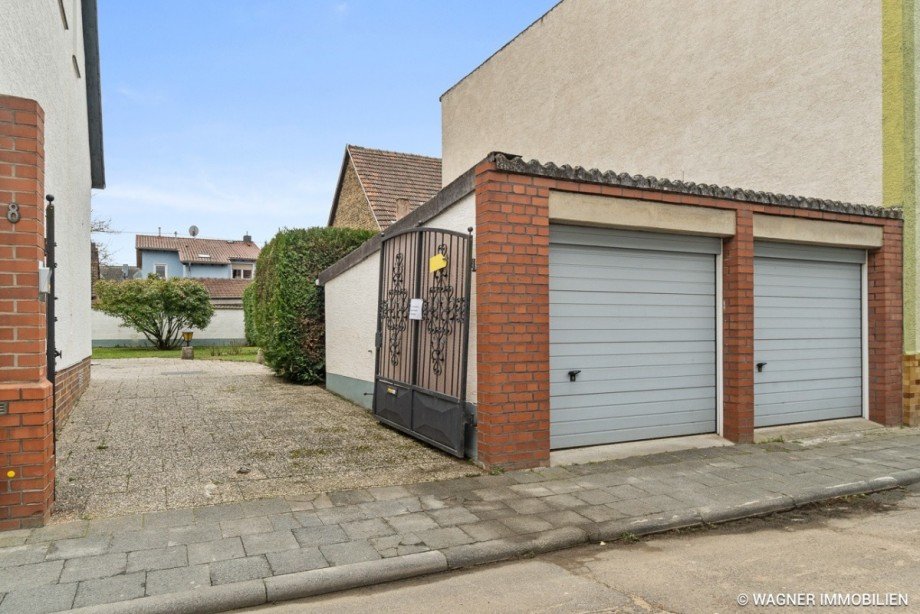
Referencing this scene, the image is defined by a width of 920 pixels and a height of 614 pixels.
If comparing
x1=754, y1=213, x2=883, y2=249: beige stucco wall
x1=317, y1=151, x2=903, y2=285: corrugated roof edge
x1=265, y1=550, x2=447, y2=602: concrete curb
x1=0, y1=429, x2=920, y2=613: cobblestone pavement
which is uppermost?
x1=317, y1=151, x2=903, y2=285: corrugated roof edge

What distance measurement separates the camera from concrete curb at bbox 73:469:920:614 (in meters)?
3.39

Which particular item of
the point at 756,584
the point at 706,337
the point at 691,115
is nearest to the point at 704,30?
the point at 691,115

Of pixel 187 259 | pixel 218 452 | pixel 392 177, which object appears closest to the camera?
pixel 218 452

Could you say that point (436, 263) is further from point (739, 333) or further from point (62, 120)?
point (62, 120)

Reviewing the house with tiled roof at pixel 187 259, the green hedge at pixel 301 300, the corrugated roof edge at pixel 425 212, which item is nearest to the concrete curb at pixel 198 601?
the corrugated roof edge at pixel 425 212

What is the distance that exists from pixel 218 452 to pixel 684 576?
4.98m

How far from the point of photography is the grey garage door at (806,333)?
8070 millimetres

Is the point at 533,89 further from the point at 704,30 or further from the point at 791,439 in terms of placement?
the point at 791,439

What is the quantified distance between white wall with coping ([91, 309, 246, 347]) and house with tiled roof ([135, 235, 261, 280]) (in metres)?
18.1

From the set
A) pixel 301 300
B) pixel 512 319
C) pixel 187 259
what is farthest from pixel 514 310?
pixel 187 259

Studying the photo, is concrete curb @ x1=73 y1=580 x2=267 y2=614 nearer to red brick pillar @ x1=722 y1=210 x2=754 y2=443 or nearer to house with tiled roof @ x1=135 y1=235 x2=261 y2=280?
red brick pillar @ x1=722 y1=210 x2=754 y2=443

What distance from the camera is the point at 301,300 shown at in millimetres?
11914

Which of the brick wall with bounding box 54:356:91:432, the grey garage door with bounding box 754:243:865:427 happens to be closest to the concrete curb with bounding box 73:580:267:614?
the brick wall with bounding box 54:356:91:432

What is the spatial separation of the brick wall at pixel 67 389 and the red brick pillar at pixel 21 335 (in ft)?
7.66
